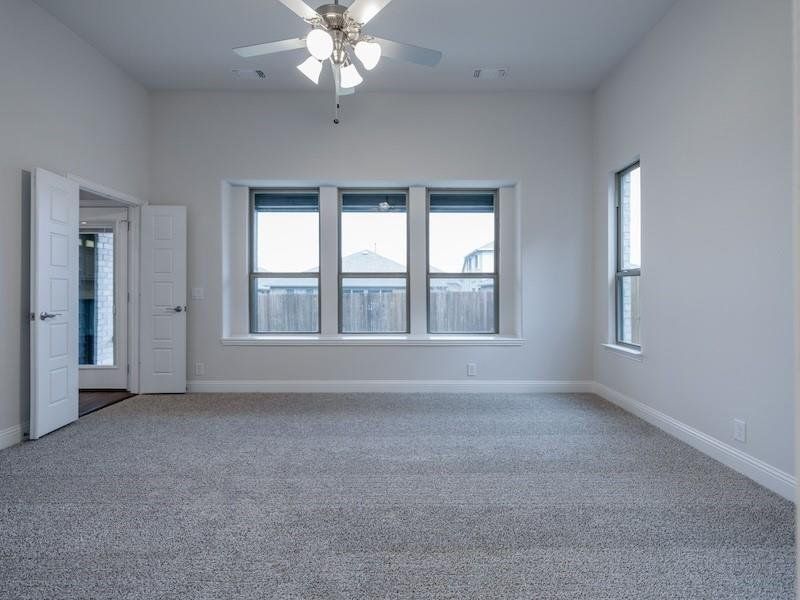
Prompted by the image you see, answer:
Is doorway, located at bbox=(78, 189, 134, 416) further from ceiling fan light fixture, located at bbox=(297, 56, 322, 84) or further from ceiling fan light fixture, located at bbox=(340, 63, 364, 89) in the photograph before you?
ceiling fan light fixture, located at bbox=(340, 63, 364, 89)

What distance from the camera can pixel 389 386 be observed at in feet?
15.6

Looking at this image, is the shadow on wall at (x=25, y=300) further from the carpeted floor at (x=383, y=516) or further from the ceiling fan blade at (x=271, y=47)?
the ceiling fan blade at (x=271, y=47)

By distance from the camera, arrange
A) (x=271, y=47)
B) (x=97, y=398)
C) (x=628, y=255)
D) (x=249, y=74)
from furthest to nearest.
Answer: (x=97, y=398)
(x=249, y=74)
(x=628, y=255)
(x=271, y=47)

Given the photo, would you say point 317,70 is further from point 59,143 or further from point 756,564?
point 756,564

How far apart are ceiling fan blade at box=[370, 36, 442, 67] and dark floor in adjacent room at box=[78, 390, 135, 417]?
3.90 meters

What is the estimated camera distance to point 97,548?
73.5 inches

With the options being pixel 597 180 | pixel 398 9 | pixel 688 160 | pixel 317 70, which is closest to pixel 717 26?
pixel 688 160

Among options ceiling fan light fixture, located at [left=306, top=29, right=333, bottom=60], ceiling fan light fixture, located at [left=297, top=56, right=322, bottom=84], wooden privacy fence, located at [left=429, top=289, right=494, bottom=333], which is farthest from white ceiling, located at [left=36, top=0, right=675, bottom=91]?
wooden privacy fence, located at [left=429, top=289, right=494, bottom=333]

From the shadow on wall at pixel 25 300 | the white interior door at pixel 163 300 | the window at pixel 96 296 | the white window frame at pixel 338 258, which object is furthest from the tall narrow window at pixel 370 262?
the shadow on wall at pixel 25 300

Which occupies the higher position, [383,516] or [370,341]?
[370,341]

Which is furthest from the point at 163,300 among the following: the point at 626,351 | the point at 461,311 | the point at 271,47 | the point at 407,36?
the point at 626,351

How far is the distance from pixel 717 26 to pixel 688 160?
2.71ft

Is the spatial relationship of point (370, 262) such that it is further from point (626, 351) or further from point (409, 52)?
point (626, 351)

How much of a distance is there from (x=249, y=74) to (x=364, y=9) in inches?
94.4
